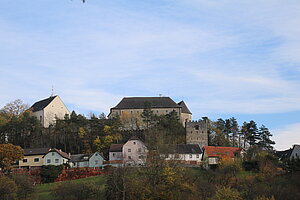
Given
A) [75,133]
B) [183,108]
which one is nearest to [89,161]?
[75,133]

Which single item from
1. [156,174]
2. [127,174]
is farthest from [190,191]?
[127,174]

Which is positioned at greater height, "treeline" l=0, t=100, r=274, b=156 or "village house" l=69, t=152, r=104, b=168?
"treeline" l=0, t=100, r=274, b=156

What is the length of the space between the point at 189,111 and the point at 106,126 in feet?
74.2

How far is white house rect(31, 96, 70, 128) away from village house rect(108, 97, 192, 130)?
30.9 ft

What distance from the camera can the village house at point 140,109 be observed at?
69.3 meters

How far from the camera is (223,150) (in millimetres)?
51562

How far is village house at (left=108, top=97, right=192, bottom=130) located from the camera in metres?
69.3

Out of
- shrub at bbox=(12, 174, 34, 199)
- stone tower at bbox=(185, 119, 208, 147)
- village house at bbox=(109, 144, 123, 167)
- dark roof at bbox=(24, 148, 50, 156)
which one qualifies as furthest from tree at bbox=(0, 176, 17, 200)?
stone tower at bbox=(185, 119, 208, 147)

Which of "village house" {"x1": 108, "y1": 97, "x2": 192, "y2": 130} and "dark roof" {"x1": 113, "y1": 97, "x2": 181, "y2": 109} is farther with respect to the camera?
"dark roof" {"x1": 113, "y1": 97, "x2": 181, "y2": 109}

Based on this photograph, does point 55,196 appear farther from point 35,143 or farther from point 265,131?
point 265,131

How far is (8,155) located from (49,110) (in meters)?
25.8

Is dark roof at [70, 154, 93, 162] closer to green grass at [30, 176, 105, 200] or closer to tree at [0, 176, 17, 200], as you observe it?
green grass at [30, 176, 105, 200]

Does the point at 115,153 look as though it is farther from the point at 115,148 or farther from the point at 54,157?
the point at 54,157

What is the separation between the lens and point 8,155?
44281mm
